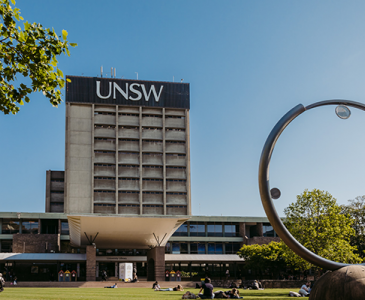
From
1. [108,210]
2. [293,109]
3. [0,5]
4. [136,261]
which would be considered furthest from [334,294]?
[108,210]

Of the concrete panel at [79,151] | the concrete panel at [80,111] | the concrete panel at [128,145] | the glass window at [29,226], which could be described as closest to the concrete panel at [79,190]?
the concrete panel at [79,151]

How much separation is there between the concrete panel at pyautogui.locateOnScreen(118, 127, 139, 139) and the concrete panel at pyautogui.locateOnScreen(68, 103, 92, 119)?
18.5ft

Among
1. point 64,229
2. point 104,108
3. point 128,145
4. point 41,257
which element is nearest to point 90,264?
point 41,257

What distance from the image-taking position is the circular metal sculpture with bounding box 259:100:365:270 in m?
11.0

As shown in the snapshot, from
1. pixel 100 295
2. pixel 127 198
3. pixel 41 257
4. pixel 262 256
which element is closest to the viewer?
pixel 100 295

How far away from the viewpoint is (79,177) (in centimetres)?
7094

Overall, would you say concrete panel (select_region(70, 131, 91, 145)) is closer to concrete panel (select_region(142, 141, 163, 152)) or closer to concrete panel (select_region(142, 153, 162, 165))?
concrete panel (select_region(142, 141, 163, 152))

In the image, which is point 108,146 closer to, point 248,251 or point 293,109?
point 248,251

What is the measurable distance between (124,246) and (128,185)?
51.3ft

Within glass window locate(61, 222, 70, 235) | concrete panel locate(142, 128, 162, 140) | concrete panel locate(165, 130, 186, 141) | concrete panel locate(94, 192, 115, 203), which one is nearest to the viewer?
glass window locate(61, 222, 70, 235)

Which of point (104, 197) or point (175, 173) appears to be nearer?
point (104, 197)

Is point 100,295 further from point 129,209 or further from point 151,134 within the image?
point 151,134

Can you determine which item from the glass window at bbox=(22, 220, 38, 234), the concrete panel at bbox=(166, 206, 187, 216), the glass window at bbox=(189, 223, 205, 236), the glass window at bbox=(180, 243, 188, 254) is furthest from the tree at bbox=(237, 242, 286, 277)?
the glass window at bbox=(22, 220, 38, 234)

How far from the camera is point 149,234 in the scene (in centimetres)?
4962
